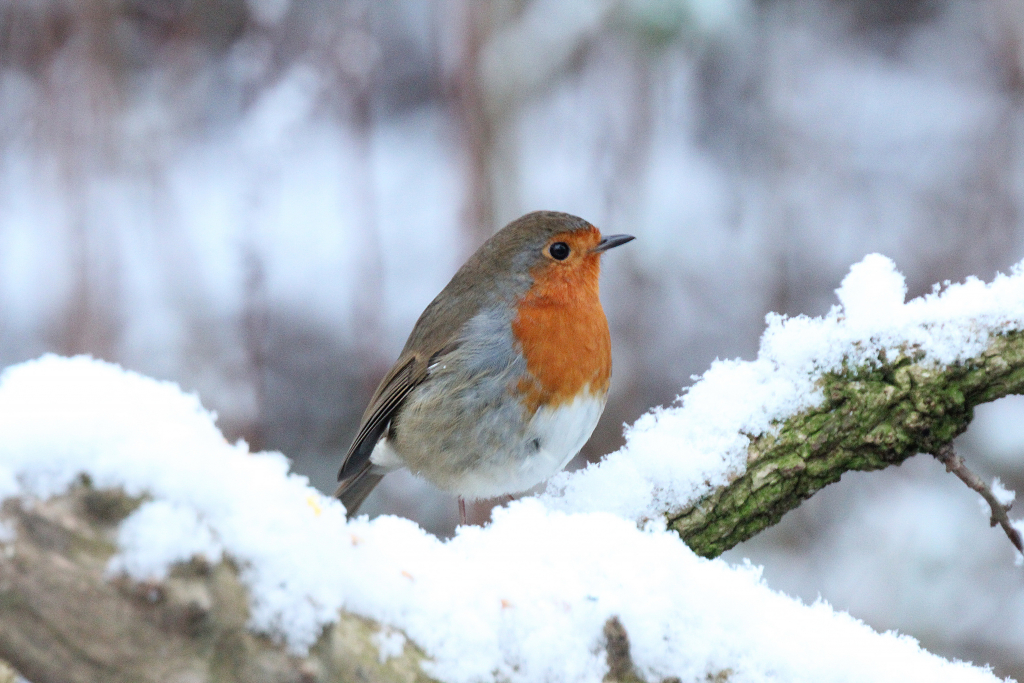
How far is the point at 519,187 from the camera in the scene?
413 centimetres

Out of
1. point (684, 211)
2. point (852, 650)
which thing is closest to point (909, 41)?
point (684, 211)

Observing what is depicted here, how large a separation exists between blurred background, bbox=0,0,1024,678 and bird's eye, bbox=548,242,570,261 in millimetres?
1236

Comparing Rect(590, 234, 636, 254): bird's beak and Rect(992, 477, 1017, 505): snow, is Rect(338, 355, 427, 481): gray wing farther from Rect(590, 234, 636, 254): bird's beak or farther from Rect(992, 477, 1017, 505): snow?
Rect(992, 477, 1017, 505): snow

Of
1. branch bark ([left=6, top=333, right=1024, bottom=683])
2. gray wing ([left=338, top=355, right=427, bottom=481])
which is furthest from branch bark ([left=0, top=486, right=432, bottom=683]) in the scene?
gray wing ([left=338, top=355, right=427, bottom=481])

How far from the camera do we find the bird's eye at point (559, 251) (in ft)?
8.84

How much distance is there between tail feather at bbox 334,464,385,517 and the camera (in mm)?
2979

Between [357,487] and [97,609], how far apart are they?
2.15m

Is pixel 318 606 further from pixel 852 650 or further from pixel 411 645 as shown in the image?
pixel 852 650

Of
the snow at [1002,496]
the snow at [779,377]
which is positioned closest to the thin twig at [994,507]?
the snow at [1002,496]

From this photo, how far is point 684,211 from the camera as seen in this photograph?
4477 mm

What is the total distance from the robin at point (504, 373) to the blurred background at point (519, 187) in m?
1.04

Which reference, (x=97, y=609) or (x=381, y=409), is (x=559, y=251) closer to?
(x=381, y=409)

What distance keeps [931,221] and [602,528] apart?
3484mm

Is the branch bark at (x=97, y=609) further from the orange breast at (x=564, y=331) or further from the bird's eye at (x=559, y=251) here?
the bird's eye at (x=559, y=251)
